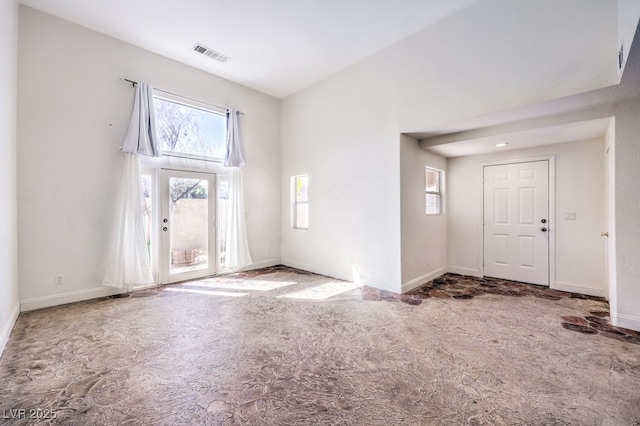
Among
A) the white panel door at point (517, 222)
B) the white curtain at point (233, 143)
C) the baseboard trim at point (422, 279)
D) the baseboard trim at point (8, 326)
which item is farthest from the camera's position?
the white curtain at point (233, 143)

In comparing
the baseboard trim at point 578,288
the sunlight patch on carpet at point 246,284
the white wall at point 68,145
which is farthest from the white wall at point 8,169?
the baseboard trim at point 578,288

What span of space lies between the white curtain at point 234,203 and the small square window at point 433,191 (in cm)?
353

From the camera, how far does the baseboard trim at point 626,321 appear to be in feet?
8.93

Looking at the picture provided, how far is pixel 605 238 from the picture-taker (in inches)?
150

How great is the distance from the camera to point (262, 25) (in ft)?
12.0

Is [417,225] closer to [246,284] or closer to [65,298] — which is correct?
[246,284]

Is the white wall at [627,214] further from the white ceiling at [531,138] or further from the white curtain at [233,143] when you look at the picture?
the white curtain at [233,143]

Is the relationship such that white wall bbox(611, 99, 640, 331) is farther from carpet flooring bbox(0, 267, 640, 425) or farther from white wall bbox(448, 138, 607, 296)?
white wall bbox(448, 138, 607, 296)

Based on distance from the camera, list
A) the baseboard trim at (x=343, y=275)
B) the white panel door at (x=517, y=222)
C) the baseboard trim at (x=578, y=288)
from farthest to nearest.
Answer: the white panel door at (x=517, y=222), the baseboard trim at (x=343, y=275), the baseboard trim at (x=578, y=288)

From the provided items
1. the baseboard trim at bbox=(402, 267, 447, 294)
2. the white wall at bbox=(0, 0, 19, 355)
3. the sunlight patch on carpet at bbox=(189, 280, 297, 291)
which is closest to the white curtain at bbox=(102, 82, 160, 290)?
the sunlight patch on carpet at bbox=(189, 280, 297, 291)

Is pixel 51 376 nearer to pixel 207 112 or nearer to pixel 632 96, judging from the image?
pixel 207 112

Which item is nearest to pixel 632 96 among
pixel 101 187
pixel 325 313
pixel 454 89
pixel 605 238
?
pixel 454 89

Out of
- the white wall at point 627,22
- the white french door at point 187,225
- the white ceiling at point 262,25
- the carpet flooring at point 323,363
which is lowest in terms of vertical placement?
the carpet flooring at point 323,363

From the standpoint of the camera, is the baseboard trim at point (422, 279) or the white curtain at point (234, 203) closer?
the baseboard trim at point (422, 279)
